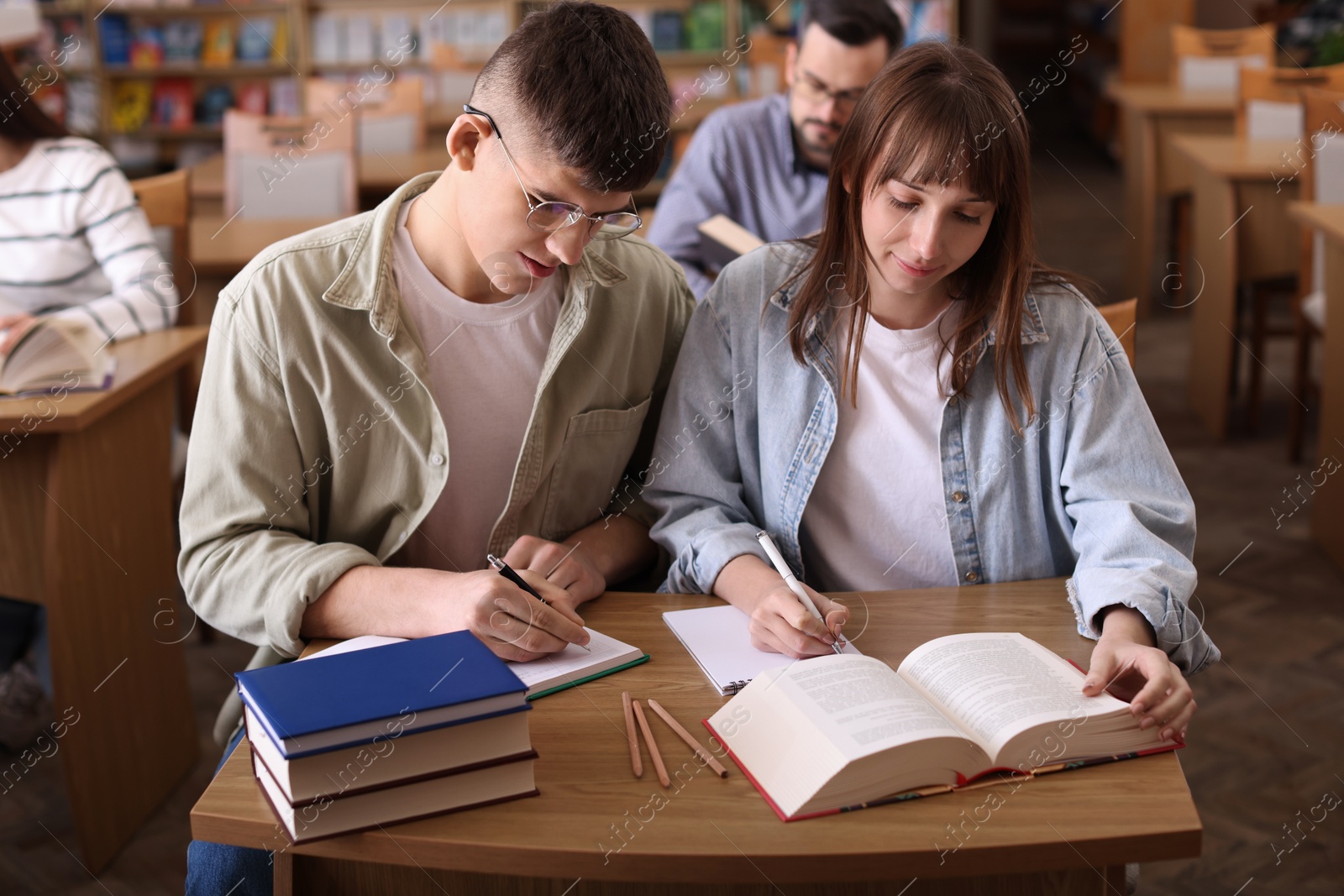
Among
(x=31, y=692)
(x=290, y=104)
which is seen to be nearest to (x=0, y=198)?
(x=31, y=692)

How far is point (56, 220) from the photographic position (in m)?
2.47

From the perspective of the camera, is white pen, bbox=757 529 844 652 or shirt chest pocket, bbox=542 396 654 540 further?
shirt chest pocket, bbox=542 396 654 540

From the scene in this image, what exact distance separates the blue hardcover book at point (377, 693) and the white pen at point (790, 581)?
1.17ft

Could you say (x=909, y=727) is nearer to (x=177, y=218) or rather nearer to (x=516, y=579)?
(x=516, y=579)

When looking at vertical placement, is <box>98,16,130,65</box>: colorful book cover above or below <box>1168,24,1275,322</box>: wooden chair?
above

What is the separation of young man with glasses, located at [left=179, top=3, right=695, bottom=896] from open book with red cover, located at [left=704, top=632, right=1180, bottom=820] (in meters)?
0.25

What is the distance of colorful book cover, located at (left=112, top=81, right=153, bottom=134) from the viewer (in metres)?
7.08

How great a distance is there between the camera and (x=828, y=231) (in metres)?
1.47

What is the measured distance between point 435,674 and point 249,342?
21.7 inches

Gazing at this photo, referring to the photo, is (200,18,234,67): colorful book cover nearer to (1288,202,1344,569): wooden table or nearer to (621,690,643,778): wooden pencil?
(1288,202,1344,569): wooden table

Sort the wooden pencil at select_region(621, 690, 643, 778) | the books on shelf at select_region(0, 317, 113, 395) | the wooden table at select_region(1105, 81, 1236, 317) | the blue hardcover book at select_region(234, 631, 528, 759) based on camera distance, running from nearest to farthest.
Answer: the blue hardcover book at select_region(234, 631, 528, 759), the wooden pencil at select_region(621, 690, 643, 778), the books on shelf at select_region(0, 317, 113, 395), the wooden table at select_region(1105, 81, 1236, 317)

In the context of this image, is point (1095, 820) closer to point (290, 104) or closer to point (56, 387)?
point (56, 387)

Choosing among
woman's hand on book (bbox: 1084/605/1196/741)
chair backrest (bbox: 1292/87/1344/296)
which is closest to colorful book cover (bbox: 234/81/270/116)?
chair backrest (bbox: 1292/87/1344/296)

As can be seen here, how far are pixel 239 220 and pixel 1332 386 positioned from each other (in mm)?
3291
